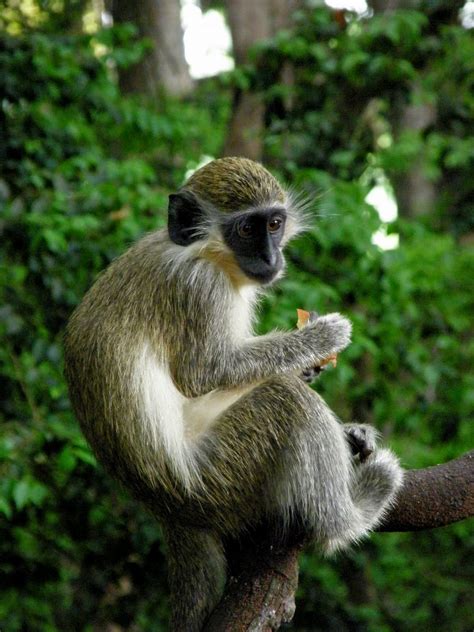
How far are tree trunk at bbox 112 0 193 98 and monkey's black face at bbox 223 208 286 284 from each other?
17.8ft

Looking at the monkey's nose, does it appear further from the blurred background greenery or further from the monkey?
the blurred background greenery

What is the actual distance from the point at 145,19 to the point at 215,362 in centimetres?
645

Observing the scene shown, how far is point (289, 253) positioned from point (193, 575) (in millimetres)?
3307

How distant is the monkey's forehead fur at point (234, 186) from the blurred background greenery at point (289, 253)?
3.57ft

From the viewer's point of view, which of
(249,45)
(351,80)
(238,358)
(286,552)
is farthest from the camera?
(249,45)

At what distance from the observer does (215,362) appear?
4.50m

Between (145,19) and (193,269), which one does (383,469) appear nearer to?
(193,269)

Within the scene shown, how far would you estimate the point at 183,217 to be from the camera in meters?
4.73

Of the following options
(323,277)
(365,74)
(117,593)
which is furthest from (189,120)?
(117,593)

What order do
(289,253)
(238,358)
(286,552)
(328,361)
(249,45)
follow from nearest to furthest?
1. (286,552)
2. (238,358)
3. (328,361)
4. (289,253)
5. (249,45)

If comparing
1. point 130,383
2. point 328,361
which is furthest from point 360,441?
point 130,383

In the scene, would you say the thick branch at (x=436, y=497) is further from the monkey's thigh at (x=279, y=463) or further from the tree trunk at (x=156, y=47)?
the tree trunk at (x=156, y=47)

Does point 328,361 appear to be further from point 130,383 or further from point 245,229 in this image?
point 130,383

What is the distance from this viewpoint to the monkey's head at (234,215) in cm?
470
